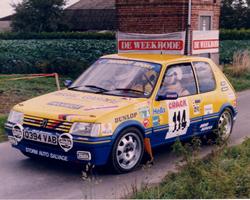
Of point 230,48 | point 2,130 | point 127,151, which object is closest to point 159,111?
point 127,151

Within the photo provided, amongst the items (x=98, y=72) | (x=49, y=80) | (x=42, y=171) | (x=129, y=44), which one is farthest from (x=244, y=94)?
(x=42, y=171)

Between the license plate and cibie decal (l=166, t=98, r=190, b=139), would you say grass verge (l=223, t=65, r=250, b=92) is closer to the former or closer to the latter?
cibie decal (l=166, t=98, r=190, b=139)

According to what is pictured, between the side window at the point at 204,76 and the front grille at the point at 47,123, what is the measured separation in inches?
111

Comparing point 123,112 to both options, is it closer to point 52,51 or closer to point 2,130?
point 2,130

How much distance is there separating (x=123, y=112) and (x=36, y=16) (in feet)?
101

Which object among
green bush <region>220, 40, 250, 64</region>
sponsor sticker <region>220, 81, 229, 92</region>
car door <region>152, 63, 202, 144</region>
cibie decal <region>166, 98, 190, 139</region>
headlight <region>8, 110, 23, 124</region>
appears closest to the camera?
headlight <region>8, 110, 23, 124</region>

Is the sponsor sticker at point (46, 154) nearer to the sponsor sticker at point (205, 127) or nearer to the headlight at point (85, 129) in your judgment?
the headlight at point (85, 129)

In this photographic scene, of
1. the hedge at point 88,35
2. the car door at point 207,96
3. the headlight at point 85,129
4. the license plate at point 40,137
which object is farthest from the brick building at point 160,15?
the headlight at point 85,129

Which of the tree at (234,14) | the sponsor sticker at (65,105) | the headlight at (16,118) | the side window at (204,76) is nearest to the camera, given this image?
the sponsor sticker at (65,105)

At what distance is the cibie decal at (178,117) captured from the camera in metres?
8.26

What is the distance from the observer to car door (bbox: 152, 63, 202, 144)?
8086mm

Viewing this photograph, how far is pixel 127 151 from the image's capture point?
7586 mm

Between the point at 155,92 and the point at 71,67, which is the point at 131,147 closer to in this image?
the point at 155,92

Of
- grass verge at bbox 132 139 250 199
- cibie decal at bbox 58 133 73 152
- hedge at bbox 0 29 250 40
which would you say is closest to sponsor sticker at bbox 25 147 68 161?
cibie decal at bbox 58 133 73 152
